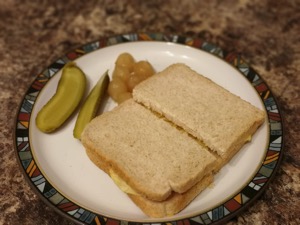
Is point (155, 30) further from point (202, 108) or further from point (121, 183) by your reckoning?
point (121, 183)

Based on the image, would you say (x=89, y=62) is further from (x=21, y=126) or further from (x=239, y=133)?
(x=239, y=133)

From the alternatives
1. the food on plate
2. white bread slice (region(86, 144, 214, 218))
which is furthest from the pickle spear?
white bread slice (region(86, 144, 214, 218))

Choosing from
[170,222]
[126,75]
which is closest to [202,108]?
[126,75]

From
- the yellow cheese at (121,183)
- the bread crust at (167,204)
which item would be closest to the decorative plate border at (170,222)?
the bread crust at (167,204)

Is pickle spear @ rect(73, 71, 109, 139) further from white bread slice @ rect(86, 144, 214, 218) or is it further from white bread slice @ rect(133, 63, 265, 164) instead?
white bread slice @ rect(86, 144, 214, 218)

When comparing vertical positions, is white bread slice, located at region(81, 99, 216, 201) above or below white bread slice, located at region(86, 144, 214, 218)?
above

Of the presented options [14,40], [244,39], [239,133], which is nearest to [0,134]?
[14,40]
